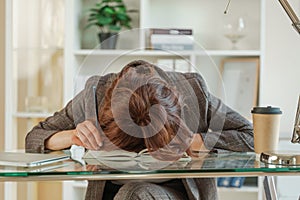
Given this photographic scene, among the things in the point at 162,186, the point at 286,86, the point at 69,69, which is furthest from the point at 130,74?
the point at 286,86

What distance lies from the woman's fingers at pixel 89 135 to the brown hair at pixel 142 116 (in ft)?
0.09

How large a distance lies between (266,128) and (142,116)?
344 mm

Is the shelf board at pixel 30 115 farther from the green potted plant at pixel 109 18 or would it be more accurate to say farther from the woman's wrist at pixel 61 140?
the woman's wrist at pixel 61 140

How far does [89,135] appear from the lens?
5.37ft

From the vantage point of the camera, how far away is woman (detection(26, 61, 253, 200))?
1617 millimetres

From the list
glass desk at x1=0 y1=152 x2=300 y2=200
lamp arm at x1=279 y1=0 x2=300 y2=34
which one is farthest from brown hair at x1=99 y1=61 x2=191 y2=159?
lamp arm at x1=279 y1=0 x2=300 y2=34

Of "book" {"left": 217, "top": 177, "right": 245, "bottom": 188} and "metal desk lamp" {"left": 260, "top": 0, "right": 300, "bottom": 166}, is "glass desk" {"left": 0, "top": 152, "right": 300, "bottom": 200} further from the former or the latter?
"book" {"left": 217, "top": 177, "right": 245, "bottom": 188}

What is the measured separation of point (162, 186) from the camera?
6.22 ft

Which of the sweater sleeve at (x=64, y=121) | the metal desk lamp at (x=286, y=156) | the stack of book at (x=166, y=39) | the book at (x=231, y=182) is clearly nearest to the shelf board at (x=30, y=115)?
the stack of book at (x=166, y=39)

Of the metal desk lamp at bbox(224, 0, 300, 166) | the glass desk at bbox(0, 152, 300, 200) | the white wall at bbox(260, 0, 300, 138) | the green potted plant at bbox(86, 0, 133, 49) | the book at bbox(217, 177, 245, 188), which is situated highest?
the green potted plant at bbox(86, 0, 133, 49)

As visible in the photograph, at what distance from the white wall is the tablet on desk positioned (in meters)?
2.14

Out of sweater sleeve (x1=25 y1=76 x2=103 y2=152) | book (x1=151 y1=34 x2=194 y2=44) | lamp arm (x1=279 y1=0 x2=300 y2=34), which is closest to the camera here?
lamp arm (x1=279 y1=0 x2=300 y2=34)

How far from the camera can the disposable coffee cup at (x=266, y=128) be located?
1.65m

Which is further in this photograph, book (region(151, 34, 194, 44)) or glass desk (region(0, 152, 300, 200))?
book (region(151, 34, 194, 44))
